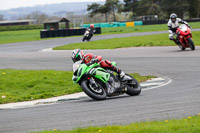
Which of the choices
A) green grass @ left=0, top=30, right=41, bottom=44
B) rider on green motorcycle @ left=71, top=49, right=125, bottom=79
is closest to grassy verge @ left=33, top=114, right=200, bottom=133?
rider on green motorcycle @ left=71, top=49, right=125, bottom=79

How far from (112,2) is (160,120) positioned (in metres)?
101

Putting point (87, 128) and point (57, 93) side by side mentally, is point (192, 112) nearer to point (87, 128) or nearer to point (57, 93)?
point (87, 128)

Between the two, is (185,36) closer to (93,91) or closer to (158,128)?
(93,91)

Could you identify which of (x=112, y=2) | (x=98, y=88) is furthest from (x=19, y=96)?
(x=112, y=2)

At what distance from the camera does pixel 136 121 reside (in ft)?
21.4

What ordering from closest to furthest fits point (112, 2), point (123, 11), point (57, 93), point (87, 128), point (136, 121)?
point (87, 128) → point (136, 121) → point (57, 93) → point (112, 2) → point (123, 11)

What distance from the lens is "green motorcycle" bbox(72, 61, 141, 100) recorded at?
9180 millimetres

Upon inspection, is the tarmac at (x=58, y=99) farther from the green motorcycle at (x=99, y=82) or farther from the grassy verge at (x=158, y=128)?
the grassy verge at (x=158, y=128)

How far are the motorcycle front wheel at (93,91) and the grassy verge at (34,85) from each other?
216 centimetres

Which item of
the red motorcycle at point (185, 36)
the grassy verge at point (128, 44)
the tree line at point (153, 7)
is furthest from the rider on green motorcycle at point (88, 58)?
the tree line at point (153, 7)

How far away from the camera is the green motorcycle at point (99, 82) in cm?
918

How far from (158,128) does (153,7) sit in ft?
306

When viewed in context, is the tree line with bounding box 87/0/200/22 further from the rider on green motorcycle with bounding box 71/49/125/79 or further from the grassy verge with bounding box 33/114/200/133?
the grassy verge with bounding box 33/114/200/133

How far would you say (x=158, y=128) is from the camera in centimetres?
550
